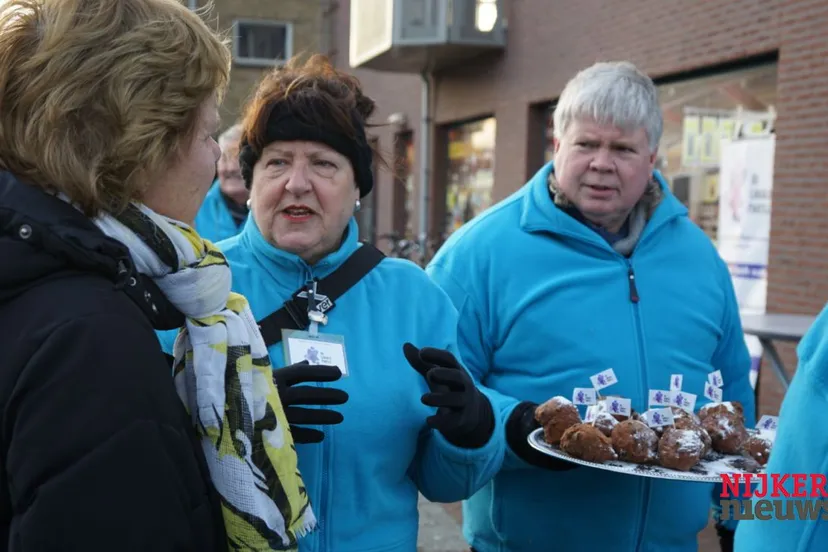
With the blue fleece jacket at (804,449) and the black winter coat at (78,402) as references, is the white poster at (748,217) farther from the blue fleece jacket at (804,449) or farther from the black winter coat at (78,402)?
the black winter coat at (78,402)

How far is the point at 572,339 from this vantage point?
8.39 ft

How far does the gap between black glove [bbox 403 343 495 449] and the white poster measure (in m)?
5.62

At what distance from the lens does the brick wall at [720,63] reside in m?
6.38

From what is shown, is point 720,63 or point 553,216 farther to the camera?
point 720,63

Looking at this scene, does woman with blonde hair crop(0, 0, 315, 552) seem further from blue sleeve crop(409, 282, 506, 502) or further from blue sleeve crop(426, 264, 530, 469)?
blue sleeve crop(426, 264, 530, 469)

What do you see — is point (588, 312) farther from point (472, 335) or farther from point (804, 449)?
point (804, 449)

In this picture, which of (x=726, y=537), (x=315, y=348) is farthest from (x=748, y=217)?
(x=315, y=348)

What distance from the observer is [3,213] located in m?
1.18

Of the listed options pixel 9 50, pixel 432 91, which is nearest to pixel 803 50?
pixel 9 50

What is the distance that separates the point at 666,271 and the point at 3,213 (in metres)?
2.07

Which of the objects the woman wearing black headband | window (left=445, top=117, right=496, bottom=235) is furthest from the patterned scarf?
window (left=445, top=117, right=496, bottom=235)

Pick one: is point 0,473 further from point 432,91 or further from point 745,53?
point 432,91

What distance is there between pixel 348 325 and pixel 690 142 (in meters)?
6.70

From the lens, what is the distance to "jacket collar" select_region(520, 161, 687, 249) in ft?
Answer: 8.77
